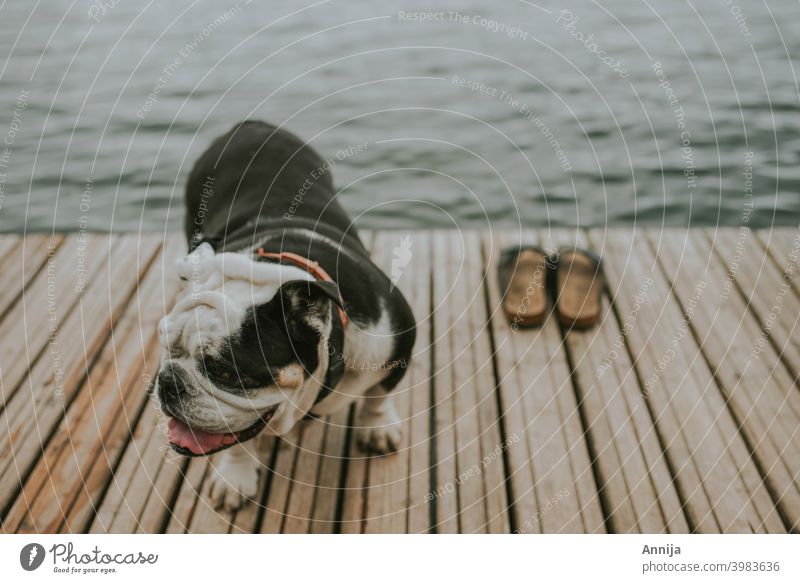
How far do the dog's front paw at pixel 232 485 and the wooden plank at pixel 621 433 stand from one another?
3.70 feet

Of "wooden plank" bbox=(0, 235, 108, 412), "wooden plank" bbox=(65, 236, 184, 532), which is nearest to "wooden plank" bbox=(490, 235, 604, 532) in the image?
"wooden plank" bbox=(65, 236, 184, 532)

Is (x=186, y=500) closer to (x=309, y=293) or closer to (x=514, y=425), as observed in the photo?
(x=309, y=293)

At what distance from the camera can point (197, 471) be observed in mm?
2363

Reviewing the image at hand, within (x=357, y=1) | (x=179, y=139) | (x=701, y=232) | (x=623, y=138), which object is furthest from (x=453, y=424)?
(x=357, y=1)

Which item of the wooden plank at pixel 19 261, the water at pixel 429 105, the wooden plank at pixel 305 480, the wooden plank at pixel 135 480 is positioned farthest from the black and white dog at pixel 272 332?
the water at pixel 429 105

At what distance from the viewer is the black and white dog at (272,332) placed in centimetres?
180

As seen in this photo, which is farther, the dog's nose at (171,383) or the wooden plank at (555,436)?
the wooden plank at (555,436)

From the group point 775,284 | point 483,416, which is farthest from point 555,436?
point 775,284

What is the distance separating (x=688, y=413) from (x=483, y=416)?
0.73m

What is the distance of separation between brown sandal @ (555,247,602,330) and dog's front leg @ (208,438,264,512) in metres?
1.42

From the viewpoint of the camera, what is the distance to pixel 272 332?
1.80 m

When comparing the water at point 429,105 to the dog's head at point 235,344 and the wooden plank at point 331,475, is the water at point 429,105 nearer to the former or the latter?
the wooden plank at point 331,475
